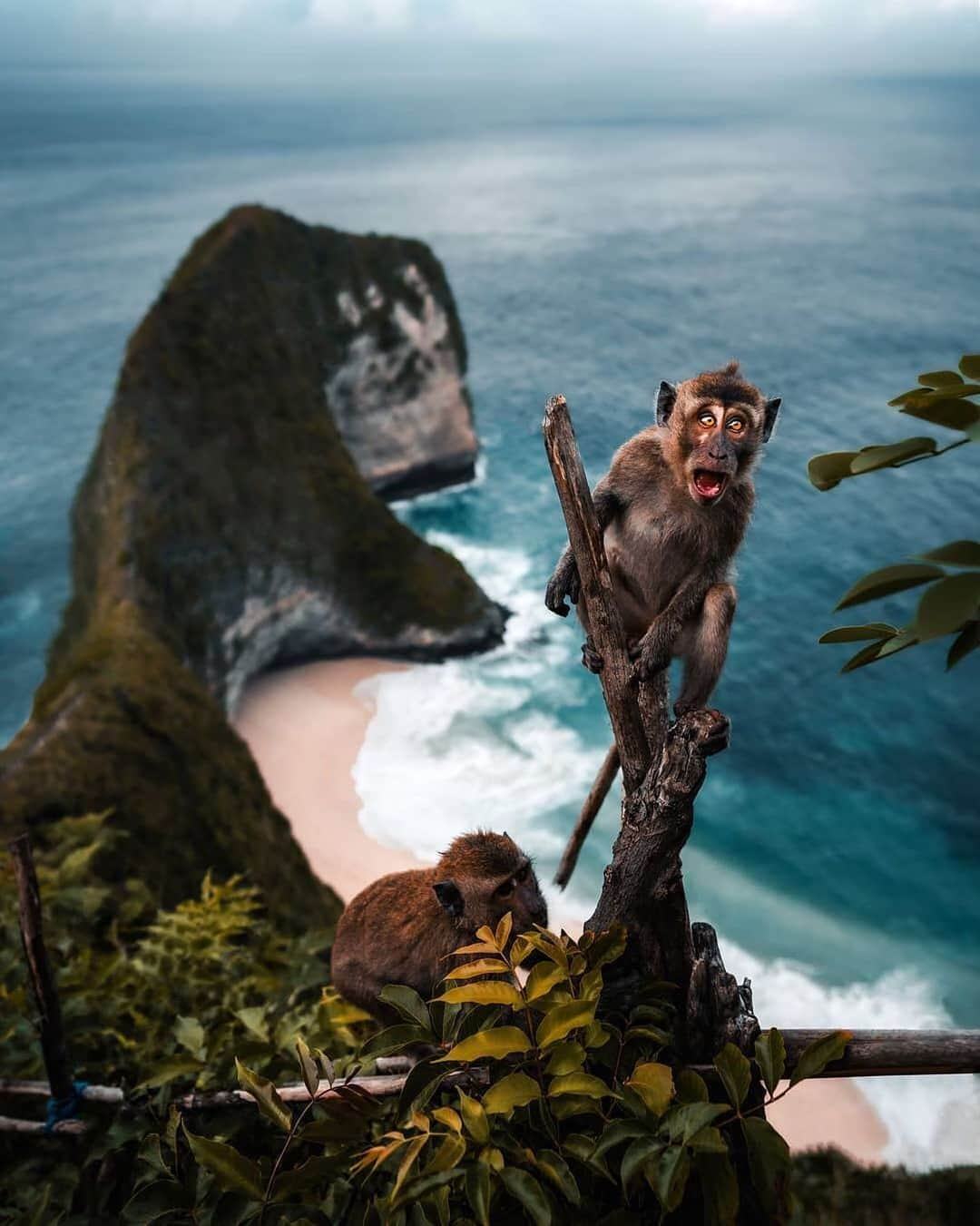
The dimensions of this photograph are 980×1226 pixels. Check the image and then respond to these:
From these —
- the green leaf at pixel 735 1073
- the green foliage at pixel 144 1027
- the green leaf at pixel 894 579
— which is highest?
the green leaf at pixel 894 579

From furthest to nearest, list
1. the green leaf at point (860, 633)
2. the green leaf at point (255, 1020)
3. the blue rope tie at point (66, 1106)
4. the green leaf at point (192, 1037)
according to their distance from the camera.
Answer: the blue rope tie at point (66, 1106), the green leaf at point (255, 1020), the green leaf at point (192, 1037), the green leaf at point (860, 633)

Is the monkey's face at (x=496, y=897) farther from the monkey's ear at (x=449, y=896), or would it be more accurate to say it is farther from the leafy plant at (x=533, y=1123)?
the leafy plant at (x=533, y=1123)

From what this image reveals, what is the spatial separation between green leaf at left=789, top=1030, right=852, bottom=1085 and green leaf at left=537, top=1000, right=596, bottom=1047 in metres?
0.82

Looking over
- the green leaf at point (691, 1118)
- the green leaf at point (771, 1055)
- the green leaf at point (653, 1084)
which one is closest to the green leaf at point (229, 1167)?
the green leaf at point (653, 1084)

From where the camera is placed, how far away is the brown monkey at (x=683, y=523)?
6.76 m

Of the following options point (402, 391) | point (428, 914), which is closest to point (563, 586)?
point (428, 914)

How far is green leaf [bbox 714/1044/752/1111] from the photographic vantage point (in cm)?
414

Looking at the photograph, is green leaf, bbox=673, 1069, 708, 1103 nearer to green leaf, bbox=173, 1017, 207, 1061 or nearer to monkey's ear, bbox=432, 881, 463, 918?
monkey's ear, bbox=432, 881, 463, 918

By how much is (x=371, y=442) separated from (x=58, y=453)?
2963 centimetres

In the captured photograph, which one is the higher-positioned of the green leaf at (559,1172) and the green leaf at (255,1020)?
the green leaf at (559,1172)

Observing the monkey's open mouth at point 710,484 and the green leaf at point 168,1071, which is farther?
the monkey's open mouth at point 710,484

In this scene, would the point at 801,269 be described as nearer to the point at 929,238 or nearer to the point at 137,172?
the point at 929,238

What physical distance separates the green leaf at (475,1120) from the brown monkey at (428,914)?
9.30 ft

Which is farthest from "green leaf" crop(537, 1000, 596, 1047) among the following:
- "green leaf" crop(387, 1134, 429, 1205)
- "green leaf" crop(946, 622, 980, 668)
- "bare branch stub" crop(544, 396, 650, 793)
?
"green leaf" crop(946, 622, 980, 668)
